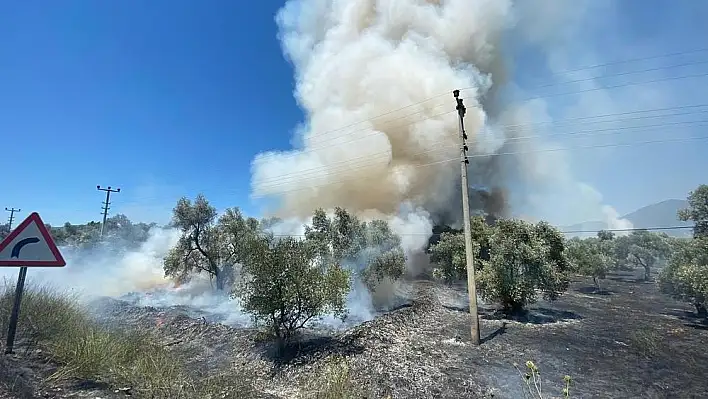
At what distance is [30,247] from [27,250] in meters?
0.05

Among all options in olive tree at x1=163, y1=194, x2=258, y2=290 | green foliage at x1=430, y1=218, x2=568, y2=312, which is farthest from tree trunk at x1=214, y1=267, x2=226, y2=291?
green foliage at x1=430, y1=218, x2=568, y2=312

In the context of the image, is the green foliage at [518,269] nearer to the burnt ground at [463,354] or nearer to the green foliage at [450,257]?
the burnt ground at [463,354]

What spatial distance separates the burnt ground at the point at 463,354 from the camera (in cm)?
1020

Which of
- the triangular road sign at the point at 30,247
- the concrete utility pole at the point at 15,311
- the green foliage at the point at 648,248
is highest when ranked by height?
the green foliage at the point at 648,248

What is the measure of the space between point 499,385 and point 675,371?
22.2 ft

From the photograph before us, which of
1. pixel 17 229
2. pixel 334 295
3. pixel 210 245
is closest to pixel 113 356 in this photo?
pixel 17 229

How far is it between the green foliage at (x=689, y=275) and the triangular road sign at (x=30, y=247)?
26510mm

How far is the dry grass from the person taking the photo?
5945 mm

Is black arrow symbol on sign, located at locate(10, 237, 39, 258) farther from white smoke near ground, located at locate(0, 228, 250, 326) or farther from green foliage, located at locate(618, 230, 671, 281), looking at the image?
green foliage, located at locate(618, 230, 671, 281)

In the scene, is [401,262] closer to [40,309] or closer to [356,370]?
[356,370]

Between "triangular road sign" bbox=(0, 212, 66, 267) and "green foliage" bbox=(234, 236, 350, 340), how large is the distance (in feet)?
28.4

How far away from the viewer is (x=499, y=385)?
10156 millimetres

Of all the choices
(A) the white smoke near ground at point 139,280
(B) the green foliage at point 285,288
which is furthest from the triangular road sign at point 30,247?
(A) the white smoke near ground at point 139,280

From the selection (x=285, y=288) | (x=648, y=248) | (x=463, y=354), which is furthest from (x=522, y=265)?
(x=648, y=248)
